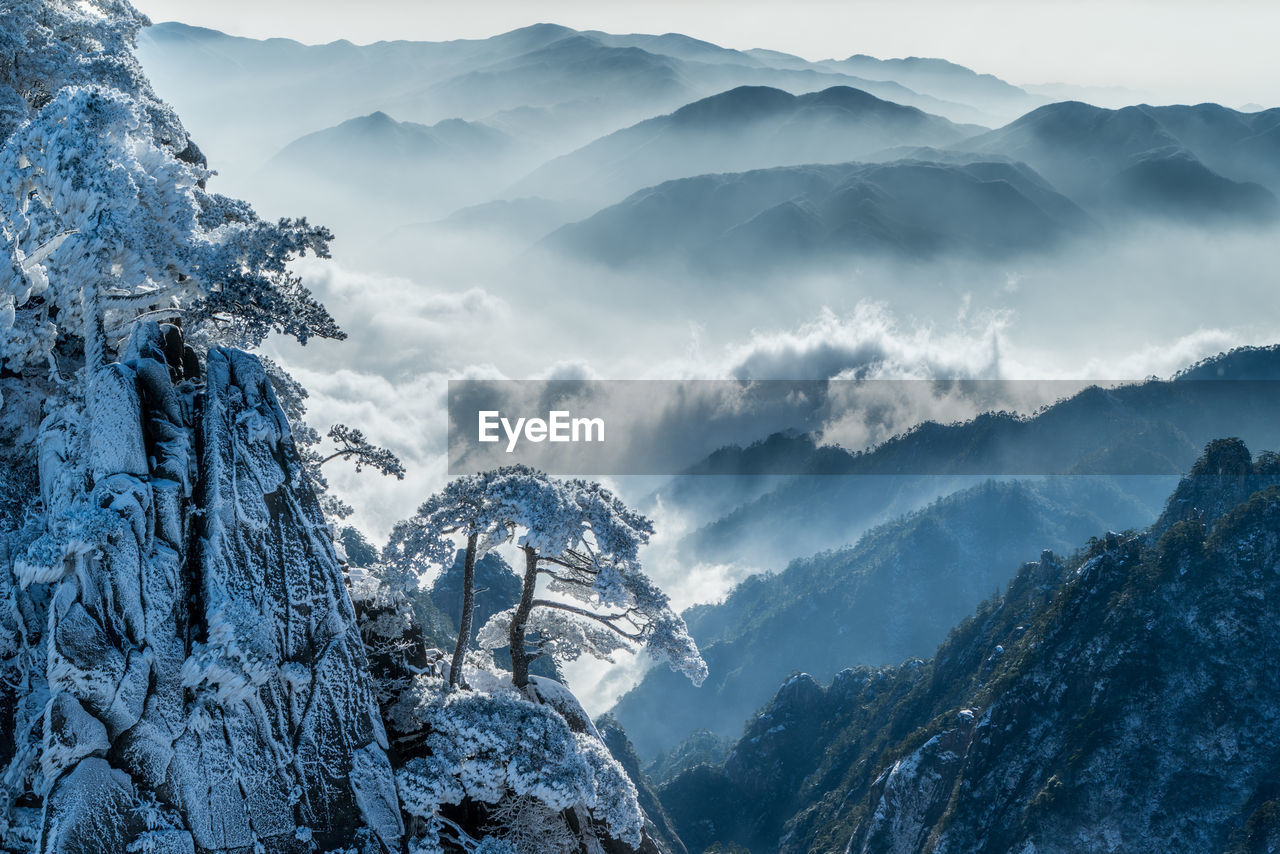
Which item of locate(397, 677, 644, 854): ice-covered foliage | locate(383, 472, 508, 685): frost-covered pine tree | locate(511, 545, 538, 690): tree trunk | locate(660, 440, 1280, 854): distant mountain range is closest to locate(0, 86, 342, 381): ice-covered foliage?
locate(383, 472, 508, 685): frost-covered pine tree

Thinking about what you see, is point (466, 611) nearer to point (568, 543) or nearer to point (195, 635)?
point (568, 543)

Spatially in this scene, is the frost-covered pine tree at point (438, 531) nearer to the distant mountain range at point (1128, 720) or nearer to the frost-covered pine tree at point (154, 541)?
the frost-covered pine tree at point (154, 541)

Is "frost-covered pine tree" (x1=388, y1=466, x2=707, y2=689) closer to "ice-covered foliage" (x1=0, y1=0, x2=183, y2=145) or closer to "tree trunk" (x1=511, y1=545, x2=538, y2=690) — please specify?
"tree trunk" (x1=511, y1=545, x2=538, y2=690)

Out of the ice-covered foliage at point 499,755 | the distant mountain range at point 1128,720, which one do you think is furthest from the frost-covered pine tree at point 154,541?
the distant mountain range at point 1128,720

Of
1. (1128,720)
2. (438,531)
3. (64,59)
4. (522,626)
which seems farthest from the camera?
(1128,720)

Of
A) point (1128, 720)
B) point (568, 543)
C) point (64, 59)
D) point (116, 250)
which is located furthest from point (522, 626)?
point (1128, 720)
